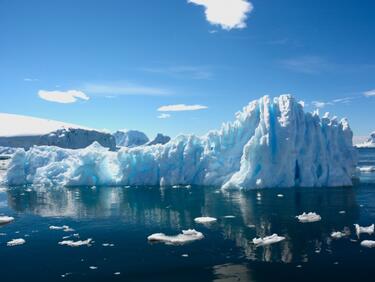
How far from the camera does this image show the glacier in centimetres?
5112

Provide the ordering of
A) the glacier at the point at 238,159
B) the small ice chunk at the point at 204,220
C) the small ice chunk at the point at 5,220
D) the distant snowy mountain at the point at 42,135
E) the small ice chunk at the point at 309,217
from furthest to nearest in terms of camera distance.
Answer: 1. the distant snowy mountain at the point at 42,135
2. the glacier at the point at 238,159
3. the small ice chunk at the point at 5,220
4. the small ice chunk at the point at 204,220
5. the small ice chunk at the point at 309,217

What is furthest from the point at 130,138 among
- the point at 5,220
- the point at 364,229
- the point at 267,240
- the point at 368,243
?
the point at 368,243

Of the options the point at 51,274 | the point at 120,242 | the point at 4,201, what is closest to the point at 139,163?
the point at 4,201

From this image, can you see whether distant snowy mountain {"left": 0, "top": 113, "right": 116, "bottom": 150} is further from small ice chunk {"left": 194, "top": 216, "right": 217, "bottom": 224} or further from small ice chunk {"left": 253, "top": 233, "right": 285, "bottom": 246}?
small ice chunk {"left": 253, "top": 233, "right": 285, "bottom": 246}

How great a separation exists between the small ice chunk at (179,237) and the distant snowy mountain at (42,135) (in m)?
107

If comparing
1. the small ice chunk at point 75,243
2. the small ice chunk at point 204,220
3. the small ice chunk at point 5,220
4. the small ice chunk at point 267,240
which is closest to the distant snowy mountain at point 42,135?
the small ice chunk at point 5,220

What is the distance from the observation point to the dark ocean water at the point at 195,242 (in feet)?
67.1

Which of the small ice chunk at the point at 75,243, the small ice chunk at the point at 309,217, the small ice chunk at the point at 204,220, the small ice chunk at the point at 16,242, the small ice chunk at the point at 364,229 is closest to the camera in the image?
the small ice chunk at the point at 75,243

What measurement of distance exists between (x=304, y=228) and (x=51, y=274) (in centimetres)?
1698

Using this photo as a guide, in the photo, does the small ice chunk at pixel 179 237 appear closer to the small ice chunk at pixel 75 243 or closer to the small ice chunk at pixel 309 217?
the small ice chunk at pixel 75 243

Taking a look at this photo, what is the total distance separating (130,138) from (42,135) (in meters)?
43.5

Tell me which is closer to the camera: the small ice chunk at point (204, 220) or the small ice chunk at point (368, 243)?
the small ice chunk at point (368, 243)

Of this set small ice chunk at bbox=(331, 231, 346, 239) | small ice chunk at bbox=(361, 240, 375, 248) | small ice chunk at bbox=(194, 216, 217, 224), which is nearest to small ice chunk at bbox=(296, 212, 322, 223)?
small ice chunk at bbox=(331, 231, 346, 239)

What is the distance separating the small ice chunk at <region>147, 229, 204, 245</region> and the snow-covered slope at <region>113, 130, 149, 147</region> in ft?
510
